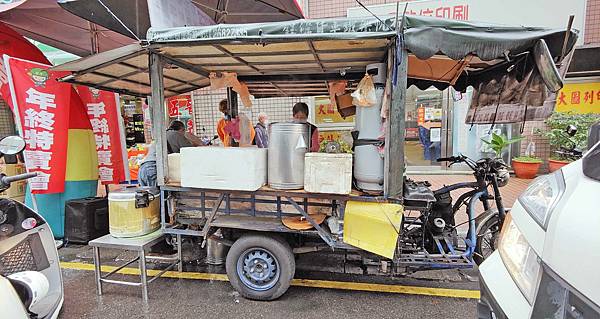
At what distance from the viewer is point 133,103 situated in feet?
35.3

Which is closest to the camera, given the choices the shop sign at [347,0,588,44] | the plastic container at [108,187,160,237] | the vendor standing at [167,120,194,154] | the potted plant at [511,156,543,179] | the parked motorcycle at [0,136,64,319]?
the parked motorcycle at [0,136,64,319]

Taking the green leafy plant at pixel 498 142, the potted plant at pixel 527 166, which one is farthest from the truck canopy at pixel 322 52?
the potted plant at pixel 527 166

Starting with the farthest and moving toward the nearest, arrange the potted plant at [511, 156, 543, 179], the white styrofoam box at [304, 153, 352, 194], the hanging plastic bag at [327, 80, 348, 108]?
1. the potted plant at [511, 156, 543, 179]
2. the hanging plastic bag at [327, 80, 348, 108]
3. the white styrofoam box at [304, 153, 352, 194]

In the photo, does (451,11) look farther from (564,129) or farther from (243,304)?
(243,304)

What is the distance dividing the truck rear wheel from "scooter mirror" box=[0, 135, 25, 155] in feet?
6.54

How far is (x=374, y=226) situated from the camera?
302cm

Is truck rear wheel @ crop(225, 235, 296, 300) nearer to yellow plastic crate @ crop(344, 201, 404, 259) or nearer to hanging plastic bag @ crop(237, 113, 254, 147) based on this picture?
yellow plastic crate @ crop(344, 201, 404, 259)

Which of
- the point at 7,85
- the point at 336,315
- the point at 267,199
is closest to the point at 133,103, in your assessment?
the point at 7,85

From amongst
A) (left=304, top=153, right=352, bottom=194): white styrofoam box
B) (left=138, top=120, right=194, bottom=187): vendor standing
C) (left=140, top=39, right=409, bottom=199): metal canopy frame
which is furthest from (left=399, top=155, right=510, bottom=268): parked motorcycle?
(left=138, top=120, right=194, bottom=187): vendor standing

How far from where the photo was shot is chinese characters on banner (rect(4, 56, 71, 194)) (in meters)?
4.34

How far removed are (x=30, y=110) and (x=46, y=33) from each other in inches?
102

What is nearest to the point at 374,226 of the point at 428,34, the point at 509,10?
the point at 428,34

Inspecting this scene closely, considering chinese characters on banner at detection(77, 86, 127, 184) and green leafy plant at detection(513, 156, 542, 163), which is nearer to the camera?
chinese characters on banner at detection(77, 86, 127, 184)

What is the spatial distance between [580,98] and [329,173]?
9.49m
